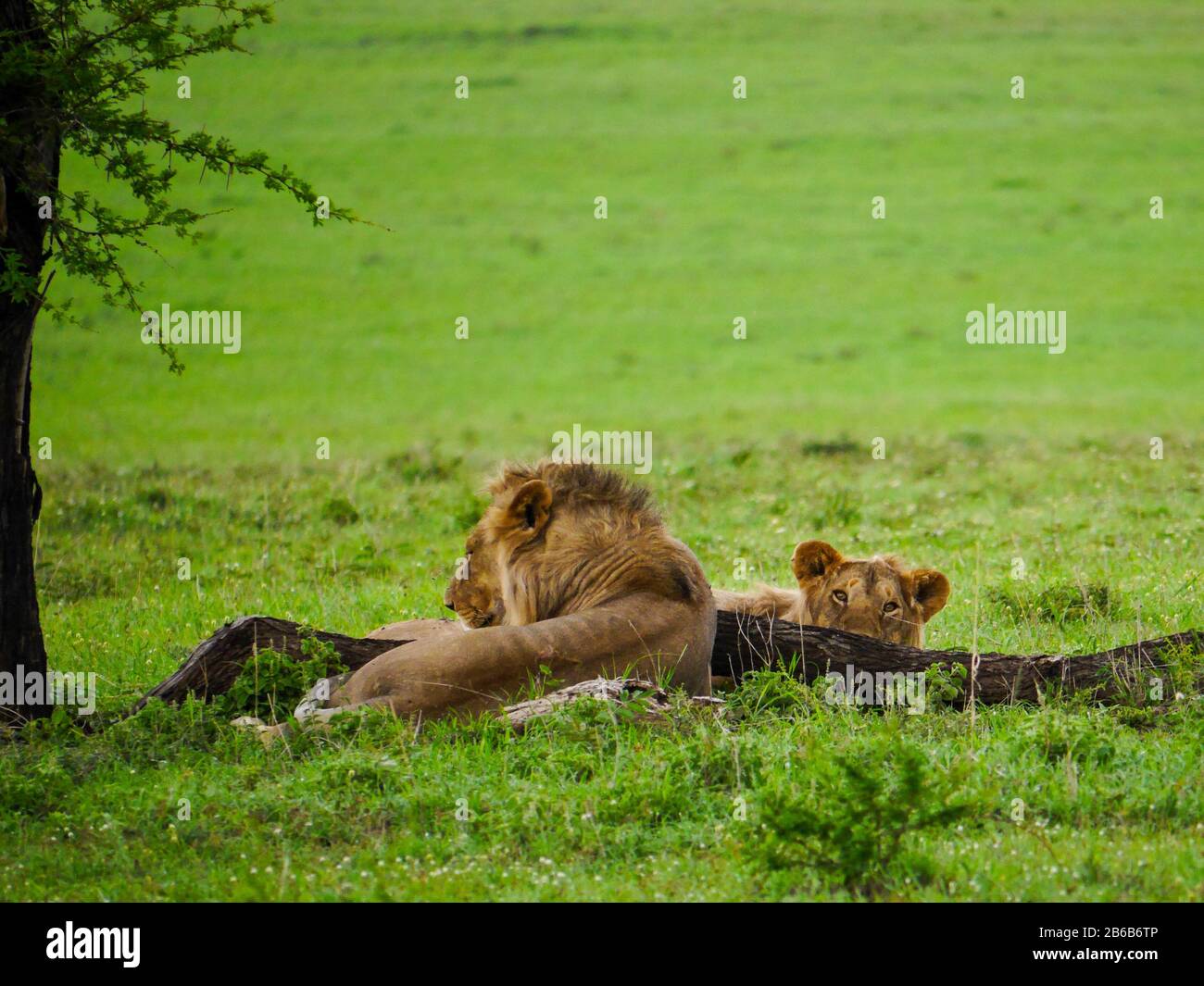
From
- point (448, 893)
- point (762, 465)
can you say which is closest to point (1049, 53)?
Result: point (762, 465)

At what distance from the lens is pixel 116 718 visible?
8.69 m

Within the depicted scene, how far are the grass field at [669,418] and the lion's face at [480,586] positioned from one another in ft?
4.74

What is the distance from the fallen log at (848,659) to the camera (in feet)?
28.1

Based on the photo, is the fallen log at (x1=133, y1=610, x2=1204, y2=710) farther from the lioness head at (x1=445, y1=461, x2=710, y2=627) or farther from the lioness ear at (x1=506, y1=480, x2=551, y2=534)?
the lioness ear at (x1=506, y1=480, x2=551, y2=534)

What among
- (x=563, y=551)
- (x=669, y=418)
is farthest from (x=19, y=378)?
(x=669, y=418)

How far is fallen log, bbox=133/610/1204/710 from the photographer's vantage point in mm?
8578

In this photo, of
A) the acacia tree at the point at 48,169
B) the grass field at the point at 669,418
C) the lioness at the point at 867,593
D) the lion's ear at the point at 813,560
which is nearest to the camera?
the grass field at the point at 669,418

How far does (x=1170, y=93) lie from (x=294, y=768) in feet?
143

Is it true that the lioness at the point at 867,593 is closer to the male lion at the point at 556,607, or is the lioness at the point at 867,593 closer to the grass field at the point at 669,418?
the grass field at the point at 669,418

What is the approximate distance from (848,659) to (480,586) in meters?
2.10

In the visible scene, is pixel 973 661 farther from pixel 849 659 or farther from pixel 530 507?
pixel 530 507

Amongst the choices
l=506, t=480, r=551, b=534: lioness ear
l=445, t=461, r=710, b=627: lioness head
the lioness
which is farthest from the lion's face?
the lioness

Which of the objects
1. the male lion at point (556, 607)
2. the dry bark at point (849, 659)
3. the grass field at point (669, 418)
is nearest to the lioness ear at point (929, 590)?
the grass field at point (669, 418)

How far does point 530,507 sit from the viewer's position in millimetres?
9164
